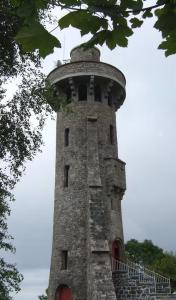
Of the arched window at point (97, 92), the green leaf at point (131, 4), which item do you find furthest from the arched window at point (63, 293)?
the green leaf at point (131, 4)

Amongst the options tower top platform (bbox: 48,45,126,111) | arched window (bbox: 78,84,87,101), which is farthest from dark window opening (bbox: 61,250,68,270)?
arched window (bbox: 78,84,87,101)

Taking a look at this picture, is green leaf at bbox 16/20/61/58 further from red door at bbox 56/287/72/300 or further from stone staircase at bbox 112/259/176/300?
red door at bbox 56/287/72/300

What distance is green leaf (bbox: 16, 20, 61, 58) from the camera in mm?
2709

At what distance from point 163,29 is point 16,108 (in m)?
10.4

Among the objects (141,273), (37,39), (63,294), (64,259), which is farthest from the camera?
(64,259)

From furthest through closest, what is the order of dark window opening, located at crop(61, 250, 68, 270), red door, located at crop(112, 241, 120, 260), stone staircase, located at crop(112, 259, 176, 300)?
red door, located at crop(112, 241, 120, 260)
dark window opening, located at crop(61, 250, 68, 270)
stone staircase, located at crop(112, 259, 176, 300)

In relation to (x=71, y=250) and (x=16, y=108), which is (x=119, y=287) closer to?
(x=71, y=250)

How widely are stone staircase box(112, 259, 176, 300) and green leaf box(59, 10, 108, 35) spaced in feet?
61.3

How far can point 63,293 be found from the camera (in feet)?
74.1

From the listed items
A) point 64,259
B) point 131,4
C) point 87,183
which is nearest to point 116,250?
point 64,259

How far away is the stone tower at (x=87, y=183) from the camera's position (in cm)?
2139

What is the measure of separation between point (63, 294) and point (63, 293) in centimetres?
5

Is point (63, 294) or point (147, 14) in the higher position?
point (147, 14)

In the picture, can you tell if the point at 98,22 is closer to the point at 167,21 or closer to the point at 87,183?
the point at 167,21
